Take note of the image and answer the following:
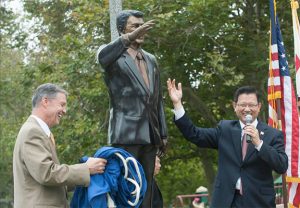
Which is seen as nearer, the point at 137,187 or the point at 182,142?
the point at 137,187

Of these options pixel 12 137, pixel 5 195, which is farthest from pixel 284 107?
pixel 5 195

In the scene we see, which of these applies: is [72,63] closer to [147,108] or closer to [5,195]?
[147,108]

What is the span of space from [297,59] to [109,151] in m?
4.54

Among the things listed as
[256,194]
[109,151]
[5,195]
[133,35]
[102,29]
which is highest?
[102,29]

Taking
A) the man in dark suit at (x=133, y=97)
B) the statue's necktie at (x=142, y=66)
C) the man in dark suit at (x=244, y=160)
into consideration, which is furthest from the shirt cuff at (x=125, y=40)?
the man in dark suit at (x=244, y=160)

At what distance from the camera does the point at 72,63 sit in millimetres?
15297

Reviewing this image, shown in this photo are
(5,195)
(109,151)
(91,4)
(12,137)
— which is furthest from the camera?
(5,195)

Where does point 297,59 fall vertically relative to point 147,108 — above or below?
above

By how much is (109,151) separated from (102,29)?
980 centimetres

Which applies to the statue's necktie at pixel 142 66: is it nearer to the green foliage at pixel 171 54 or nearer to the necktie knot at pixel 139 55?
the necktie knot at pixel 139 55

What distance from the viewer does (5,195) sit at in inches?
1454

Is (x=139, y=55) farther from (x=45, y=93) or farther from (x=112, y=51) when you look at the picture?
(x=45, y=93)

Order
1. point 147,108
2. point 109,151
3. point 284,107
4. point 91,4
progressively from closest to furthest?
point 109,151
point 147,108
point 284,107
point 91,4

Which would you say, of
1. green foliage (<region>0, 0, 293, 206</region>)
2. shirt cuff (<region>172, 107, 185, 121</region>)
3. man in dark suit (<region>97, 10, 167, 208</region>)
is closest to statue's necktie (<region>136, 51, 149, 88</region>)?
man in dark suit (<region>97, 10, 167, 208</region>)
